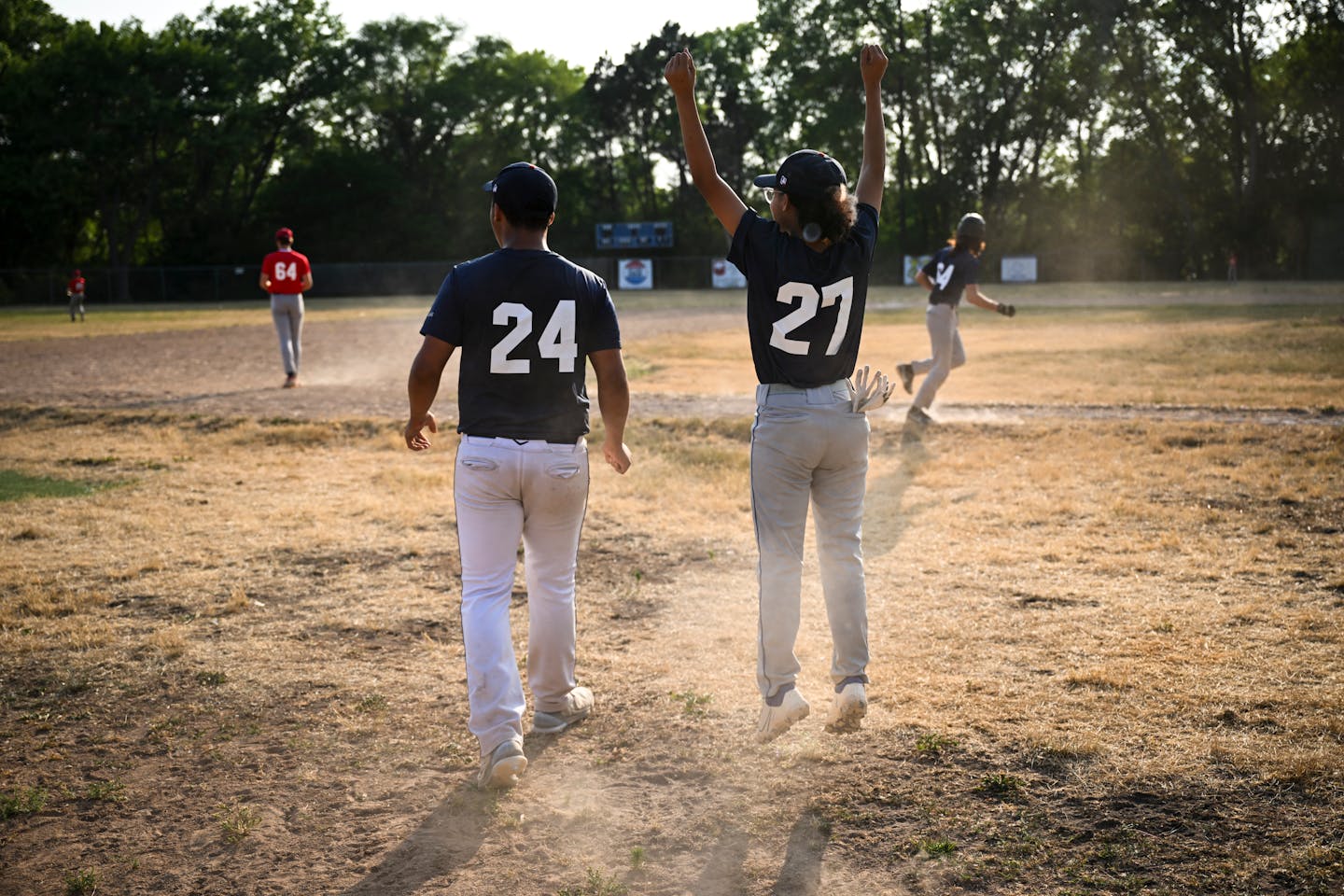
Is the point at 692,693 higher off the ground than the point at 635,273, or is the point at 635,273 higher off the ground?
the point at 635,273

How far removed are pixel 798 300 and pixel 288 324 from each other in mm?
13321

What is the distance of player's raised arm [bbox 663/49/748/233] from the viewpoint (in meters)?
4.20

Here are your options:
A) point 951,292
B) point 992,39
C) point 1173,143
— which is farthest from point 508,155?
point 951,292

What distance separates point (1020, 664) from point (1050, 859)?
1785 millimetres

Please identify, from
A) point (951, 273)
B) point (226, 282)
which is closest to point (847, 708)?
point (951, 273)

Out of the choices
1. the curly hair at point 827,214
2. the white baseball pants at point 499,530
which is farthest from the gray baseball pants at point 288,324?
the curly hair at point 827,214

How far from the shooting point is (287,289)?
1559cm

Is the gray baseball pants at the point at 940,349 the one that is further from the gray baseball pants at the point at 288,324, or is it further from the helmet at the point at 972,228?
the gray baseball pants at the point at 288,324

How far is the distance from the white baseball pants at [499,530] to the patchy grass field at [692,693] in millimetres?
343

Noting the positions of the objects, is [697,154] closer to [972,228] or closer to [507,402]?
[507,402]

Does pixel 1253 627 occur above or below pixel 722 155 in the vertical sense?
below

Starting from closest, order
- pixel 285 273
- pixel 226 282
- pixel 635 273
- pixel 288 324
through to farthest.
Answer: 1. pixel 285 273
2. pixel 288 324
3. pixel 226 282
4. pixel 635 273

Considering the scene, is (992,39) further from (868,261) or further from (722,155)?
(868,261)

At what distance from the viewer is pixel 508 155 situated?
74000 millimetres
